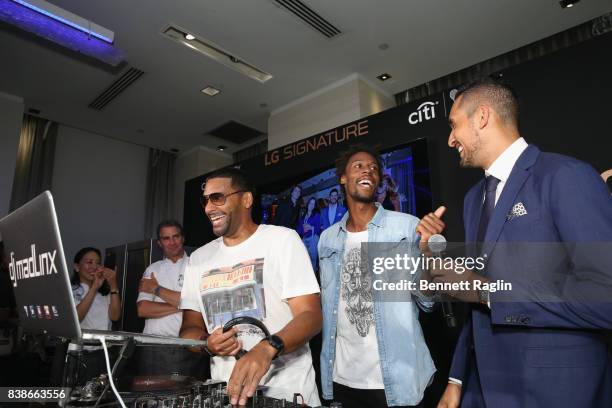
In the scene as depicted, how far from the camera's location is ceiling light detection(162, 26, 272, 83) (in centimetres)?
446

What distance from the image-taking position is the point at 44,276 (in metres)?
0.94

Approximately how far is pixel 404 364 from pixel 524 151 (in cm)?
112

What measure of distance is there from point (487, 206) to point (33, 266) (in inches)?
54.4

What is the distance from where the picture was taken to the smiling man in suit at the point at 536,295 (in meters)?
1.06

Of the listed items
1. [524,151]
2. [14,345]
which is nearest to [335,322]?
[524,151]

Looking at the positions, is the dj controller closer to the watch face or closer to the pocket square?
the watch face

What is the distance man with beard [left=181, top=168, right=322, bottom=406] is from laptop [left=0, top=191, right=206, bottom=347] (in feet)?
1.37

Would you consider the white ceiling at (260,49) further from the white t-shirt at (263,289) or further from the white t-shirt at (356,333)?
the white t-shirt at (263,289)

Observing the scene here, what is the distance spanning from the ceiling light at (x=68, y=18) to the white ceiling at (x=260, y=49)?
170mm

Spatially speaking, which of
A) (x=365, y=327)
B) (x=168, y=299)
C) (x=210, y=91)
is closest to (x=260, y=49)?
(x=210, y=91)

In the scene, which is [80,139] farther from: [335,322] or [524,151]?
[524,151]

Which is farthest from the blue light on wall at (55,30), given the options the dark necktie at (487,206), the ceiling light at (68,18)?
the dark necktie at (487,206)

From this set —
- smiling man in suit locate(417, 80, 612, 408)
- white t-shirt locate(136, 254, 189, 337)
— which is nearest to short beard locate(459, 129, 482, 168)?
smiling man in suit locate(417, 80, 612, 408)

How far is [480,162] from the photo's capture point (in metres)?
1.46
